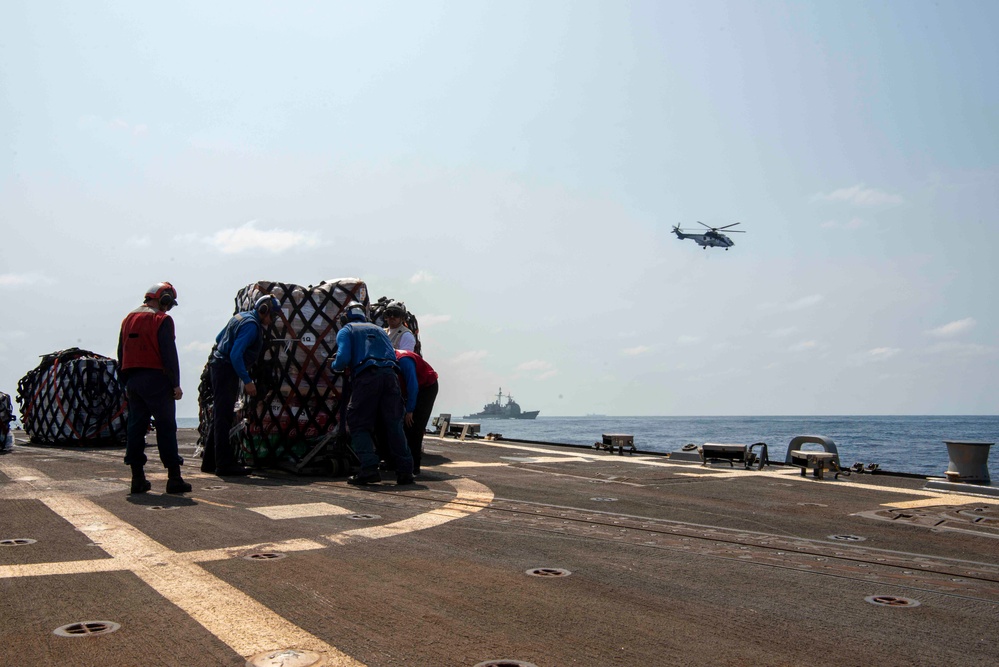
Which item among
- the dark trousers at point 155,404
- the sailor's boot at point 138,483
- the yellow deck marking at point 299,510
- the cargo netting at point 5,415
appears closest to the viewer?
the yellow deck marking at point 299,510

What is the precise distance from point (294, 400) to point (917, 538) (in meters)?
7.51

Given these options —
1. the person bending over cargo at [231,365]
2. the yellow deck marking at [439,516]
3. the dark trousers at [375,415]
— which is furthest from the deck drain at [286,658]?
the person bending over cargo at [231,365]

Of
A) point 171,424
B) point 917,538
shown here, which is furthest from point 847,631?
point 171,424

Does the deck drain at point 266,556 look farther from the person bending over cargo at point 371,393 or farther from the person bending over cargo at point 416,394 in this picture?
the person bending over cargo at point 416,394

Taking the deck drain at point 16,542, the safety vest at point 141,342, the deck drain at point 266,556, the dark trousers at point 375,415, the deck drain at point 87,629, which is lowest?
the deck drain at point 87,629

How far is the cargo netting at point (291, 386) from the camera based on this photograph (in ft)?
33.9

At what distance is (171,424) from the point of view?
8.05 meters

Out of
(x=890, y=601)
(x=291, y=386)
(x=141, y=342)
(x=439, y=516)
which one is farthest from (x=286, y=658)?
(x=291, y=386)

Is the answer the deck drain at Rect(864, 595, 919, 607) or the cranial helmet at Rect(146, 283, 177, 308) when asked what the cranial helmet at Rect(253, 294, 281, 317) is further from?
the deck drain at Rect(864, 595, 919, 607)

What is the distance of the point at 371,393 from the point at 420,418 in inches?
66.2

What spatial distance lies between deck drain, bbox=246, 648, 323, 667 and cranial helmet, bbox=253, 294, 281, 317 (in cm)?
730

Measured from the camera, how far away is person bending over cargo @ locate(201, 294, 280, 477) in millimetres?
9406

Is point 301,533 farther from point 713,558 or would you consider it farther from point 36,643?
point 713,558

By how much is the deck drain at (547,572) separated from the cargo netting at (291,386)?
6034 mm
